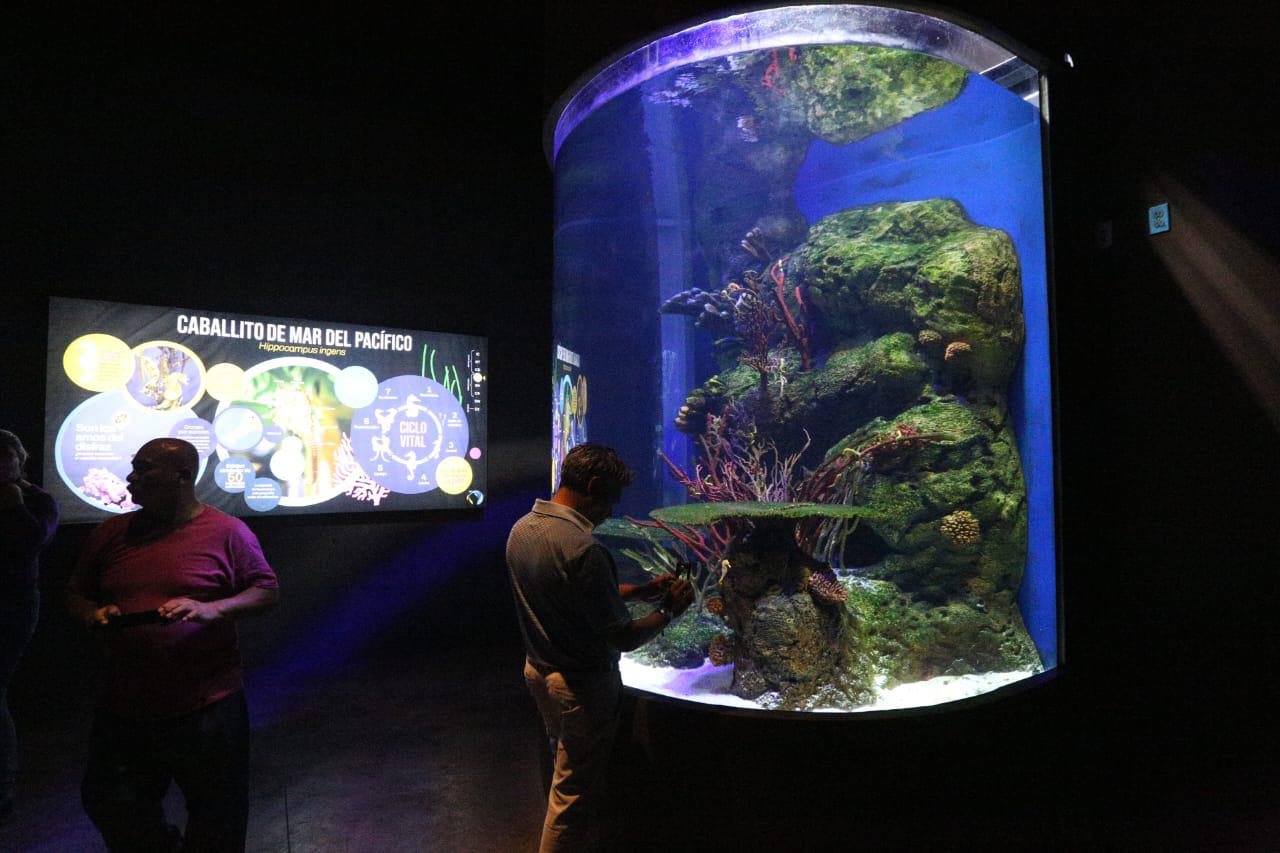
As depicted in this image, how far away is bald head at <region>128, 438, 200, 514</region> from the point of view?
2016 millimetres

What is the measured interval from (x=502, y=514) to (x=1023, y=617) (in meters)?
4.05

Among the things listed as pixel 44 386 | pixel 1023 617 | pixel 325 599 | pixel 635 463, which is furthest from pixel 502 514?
pixel 1023 617

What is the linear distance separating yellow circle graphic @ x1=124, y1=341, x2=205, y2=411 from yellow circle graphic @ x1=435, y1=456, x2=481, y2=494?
68.4 inches

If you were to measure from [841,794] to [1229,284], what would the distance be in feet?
7.90

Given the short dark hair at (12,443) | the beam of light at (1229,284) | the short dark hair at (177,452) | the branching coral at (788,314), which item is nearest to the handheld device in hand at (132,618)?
Result: the short dark hair at (177,452)

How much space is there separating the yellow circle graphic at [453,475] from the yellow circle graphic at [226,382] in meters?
1.49

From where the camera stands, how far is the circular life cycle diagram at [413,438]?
5445 mm

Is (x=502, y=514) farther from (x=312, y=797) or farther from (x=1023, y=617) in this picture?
(x=1023, y=617)

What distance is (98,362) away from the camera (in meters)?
4.52

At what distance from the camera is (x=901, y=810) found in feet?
8.72

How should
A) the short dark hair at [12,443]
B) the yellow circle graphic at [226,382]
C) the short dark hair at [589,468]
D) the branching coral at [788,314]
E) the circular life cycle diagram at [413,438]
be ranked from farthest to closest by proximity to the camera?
the circular life cycle diagram at [413,438] < the yellow circle graphic at [226,382] < the branching coral at [788,314] < the short dark hair at [12,443] < the short dark hair at [589,468]

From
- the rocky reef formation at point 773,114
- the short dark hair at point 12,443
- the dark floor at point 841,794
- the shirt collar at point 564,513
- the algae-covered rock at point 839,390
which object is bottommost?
the dark floor at point 841,794

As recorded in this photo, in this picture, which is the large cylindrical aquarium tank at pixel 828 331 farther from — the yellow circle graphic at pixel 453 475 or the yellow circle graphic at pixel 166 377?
the yellow circle graphic at pixel 166 377

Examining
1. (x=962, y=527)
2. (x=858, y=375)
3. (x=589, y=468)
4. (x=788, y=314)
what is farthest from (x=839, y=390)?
(x=589, y=468)
